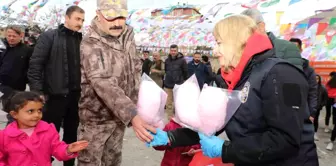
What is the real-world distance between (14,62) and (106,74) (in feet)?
7.11

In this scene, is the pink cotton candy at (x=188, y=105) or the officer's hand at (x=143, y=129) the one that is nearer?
the pink cotton candy at (x=188, y=105)

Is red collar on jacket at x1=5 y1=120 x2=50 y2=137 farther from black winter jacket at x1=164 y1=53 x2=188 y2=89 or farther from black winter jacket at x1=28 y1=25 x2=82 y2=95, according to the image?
black winter jacket at x1=164 y1=53 x2=188 y2=89

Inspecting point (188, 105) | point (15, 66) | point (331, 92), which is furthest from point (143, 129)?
point (331, 92)

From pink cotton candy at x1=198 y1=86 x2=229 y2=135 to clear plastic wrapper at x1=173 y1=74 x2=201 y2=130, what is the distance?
8cm

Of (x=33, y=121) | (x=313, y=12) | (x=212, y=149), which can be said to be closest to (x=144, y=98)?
(x=212, y=149)

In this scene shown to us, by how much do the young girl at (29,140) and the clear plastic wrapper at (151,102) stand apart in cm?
58

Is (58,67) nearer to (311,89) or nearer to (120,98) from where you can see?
(120,98)

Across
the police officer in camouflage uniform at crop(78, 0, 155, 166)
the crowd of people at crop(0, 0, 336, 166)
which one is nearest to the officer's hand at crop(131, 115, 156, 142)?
the crowd of people at crop(0, 0, 336, 166)

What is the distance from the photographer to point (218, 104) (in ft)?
5.46

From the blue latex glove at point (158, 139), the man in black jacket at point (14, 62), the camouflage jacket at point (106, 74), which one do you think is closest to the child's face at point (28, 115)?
the camouflage jacket at point (106, 74)

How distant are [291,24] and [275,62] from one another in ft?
28.0

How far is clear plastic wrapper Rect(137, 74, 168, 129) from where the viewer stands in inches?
77.5

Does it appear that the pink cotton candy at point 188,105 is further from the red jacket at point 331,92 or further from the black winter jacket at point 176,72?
the black winter jacket at point 176,72

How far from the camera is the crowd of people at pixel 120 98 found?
1525 mm
